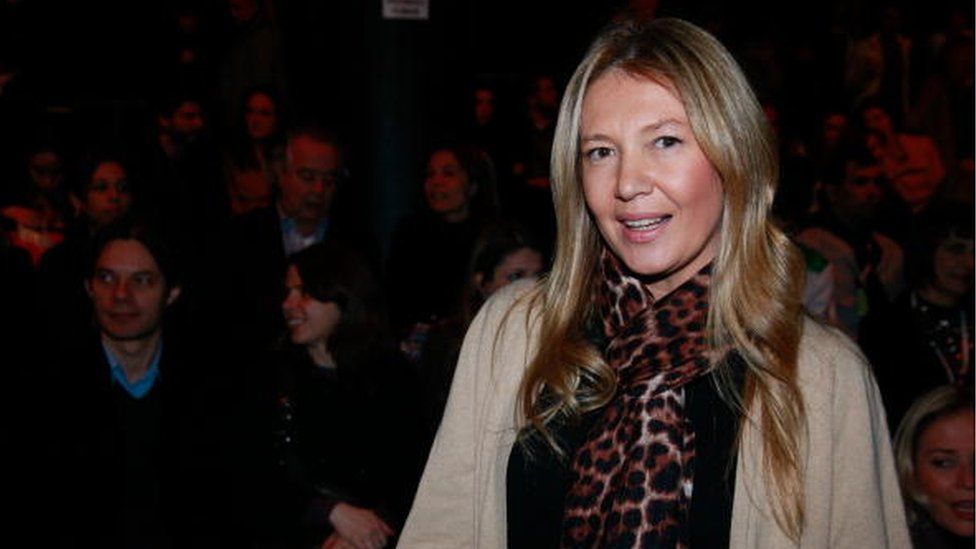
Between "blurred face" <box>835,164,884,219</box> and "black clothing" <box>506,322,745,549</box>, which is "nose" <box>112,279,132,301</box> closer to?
"black clothing" <box>506,322,745,549</box>

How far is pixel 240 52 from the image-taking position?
36.8ft

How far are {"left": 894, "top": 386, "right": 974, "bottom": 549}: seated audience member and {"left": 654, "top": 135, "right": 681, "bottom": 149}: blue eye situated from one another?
7.81 feet

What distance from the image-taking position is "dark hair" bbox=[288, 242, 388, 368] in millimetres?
5148

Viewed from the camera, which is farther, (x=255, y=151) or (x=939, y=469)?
(x=255, y=151)

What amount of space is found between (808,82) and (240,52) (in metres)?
5.73

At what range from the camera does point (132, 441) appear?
16.2 feet

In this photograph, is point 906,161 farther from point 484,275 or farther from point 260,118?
point 484,275

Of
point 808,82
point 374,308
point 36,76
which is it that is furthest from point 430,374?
point 808,82

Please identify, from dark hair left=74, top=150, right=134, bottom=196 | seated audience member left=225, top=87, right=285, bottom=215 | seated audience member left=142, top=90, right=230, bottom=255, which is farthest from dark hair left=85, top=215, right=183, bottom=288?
seated audience member left=225, top=87, right=285, bottom=215

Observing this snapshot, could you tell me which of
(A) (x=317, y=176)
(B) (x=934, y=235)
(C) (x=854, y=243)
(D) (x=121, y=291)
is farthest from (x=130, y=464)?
(C) (x=854, y=243)

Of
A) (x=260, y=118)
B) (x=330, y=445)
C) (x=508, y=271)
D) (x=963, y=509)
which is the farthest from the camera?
(x=260, y=118)

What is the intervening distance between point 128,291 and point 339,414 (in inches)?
39.5

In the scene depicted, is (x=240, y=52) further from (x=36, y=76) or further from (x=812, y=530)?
(x=812, y=530)

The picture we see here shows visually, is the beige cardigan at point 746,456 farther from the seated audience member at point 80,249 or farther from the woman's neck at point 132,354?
the seated audience member at point 80,249
